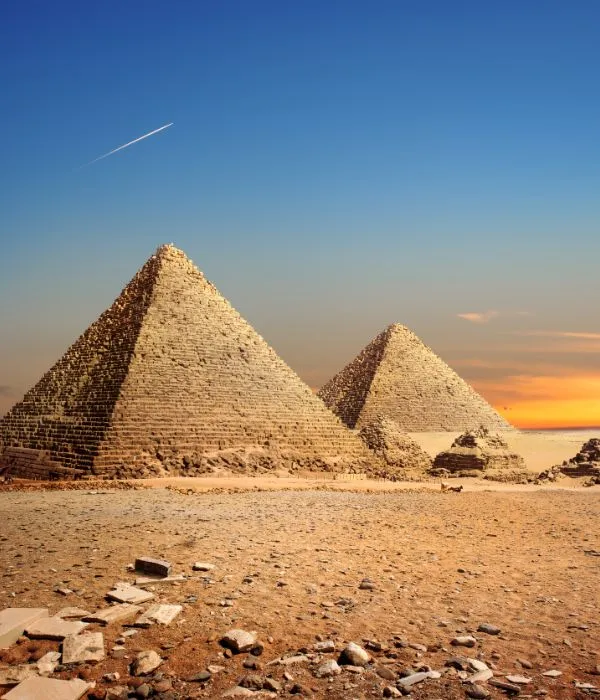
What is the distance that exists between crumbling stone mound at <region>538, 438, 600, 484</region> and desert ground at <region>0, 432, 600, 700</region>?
1323 centimetres

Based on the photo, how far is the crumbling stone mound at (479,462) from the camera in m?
27.3

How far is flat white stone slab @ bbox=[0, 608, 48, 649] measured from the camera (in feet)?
16.9

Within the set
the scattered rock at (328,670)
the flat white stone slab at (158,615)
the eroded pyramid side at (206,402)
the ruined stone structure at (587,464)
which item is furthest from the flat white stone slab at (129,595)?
the ruined stone structure at (587,464)

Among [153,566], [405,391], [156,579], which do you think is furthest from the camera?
[405,391]

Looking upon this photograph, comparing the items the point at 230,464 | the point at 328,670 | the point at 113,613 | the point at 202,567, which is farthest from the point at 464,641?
the point at 230,464

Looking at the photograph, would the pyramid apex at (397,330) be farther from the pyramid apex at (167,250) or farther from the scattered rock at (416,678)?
the scattered rock at (416,678)

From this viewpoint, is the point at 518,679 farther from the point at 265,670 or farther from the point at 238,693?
→ the point at 238,693

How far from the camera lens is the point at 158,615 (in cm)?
564

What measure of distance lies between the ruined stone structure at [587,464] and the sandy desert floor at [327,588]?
1407 centimetres

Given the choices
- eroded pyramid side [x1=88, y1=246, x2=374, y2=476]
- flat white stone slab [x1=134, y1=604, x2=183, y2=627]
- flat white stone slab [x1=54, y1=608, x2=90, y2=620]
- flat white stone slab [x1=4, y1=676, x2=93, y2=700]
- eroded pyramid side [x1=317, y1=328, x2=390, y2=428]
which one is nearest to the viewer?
flat white stone slab [x1=4, y1=676, x2=93, y2=700]

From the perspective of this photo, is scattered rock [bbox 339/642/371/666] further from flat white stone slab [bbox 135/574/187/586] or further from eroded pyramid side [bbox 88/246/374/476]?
eroded pyramid side [bbox 88/246/374/476]

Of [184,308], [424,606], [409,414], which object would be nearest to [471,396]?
[409,414]

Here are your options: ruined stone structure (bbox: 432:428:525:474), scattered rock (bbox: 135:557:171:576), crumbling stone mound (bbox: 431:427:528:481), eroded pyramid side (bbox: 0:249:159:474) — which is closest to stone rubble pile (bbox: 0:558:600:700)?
scattered rock (bbox: 135:557:171:576)

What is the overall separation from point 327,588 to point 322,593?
20 cm
